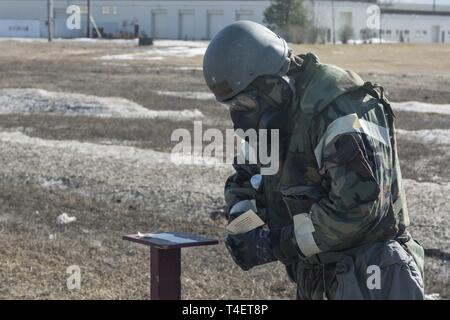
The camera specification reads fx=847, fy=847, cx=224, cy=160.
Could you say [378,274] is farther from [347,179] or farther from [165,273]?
[165,273]

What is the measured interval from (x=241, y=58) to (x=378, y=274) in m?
0.84

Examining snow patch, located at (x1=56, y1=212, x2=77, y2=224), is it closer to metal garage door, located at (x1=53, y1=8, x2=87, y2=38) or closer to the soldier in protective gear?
the soldier in protective gear

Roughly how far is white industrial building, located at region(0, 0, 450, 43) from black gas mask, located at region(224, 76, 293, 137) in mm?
80358

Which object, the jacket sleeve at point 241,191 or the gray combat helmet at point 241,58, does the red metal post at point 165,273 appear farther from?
the gray combat helmet at point 241,58

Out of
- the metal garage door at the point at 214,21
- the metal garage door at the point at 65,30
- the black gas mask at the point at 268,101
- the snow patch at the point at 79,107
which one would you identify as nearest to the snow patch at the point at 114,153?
the snow patch at the point at 79,107

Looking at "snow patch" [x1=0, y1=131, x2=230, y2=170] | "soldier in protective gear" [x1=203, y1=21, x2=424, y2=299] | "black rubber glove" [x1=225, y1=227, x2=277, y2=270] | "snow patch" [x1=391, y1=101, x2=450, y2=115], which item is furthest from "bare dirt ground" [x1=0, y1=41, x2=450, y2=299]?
"soldier in protective gear" [x1=203, y1=21, x2=424, y2=299]

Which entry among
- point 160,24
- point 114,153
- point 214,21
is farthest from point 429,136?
point 160,24

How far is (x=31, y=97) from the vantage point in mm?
19031

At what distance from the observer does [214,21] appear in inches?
3607

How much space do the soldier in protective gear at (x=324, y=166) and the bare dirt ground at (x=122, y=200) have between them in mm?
2997

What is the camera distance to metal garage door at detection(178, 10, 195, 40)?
92175mm
